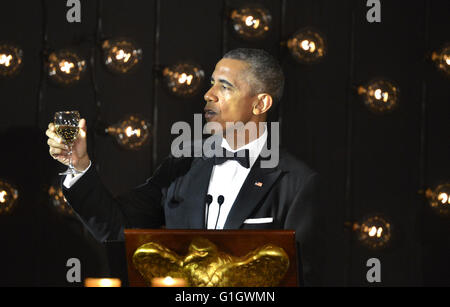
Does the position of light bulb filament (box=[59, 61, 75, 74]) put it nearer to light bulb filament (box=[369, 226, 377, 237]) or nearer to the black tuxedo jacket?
the black tuxedo jacket

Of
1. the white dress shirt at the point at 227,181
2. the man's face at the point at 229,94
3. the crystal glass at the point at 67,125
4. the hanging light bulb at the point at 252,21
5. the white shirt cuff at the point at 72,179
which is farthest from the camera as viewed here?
the hanging light bulb at the point at 252,21

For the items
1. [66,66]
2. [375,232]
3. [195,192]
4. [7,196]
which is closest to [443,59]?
[375,232]

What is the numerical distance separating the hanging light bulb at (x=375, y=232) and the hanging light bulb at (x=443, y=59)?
0.82 meters

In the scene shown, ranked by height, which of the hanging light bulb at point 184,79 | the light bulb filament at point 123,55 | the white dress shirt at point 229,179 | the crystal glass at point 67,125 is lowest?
the white dress shirt at point 229,179

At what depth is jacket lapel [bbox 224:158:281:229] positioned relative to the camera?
2855mm

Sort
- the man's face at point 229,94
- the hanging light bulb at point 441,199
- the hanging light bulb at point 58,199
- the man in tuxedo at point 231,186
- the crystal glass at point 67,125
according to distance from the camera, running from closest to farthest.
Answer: the crystal glass at point 67,125
the man in tuxedo at point 231,186
the man's face at point 229,94
the hanging light bulb at point 58,199
the hanging light bulb at point 441,199

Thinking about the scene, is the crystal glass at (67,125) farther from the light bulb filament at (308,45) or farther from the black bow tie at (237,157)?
the light bulb filament at (308,45)

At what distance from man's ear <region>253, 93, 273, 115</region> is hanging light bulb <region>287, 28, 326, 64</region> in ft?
1.02

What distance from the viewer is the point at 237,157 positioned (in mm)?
3021

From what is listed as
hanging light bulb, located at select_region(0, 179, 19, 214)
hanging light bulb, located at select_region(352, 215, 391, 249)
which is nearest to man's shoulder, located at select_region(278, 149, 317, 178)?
hanging light bulb, located at select_region(352, 215, 391, 249)

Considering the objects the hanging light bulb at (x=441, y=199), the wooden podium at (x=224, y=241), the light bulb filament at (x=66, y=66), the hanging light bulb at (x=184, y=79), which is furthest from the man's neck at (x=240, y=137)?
the wooden podium at (x=224, y=241)

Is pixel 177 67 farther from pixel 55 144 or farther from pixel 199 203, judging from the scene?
pixel 55 144

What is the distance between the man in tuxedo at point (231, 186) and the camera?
9.33 ft

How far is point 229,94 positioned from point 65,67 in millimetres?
770
